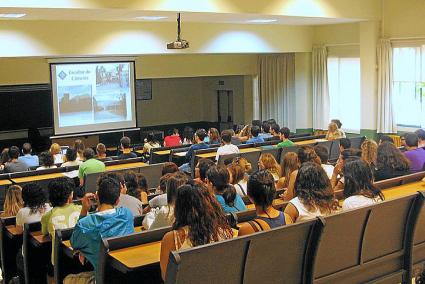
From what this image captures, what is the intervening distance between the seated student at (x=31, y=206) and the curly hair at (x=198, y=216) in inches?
81.5

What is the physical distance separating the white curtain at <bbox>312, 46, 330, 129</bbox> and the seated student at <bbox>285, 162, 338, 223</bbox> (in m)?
9.71

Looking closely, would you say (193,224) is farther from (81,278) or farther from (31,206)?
(31,206)

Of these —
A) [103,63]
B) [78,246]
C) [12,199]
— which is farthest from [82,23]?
[78,246]

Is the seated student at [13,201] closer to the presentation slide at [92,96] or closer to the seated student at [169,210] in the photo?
the seated student at [169,210]

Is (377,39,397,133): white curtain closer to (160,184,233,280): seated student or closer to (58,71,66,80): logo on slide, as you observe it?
(58,71,66,80): logo on slide

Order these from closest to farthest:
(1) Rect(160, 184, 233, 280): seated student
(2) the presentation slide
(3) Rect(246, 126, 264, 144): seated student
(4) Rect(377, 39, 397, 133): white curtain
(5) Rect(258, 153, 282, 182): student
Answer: (1) Rect(160, 184, 233, 280): seated student, (5) Rect(258, 153, 282, 182): student, (3) Rect(246, 126, 264, 144): seated student, (4) Rect(377, 39, 397, 133): white curtain, (2) the presentation slide

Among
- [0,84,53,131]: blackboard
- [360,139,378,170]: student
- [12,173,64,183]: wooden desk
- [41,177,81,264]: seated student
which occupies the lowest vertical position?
[12,173,64,183]: wooden desk

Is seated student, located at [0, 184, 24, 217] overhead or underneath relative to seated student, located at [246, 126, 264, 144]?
underneath

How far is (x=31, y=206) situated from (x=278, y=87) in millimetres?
10253

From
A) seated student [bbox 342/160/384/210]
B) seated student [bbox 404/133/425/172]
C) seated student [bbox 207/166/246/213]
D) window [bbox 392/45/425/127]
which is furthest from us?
window [bbox 392/45/425/127]

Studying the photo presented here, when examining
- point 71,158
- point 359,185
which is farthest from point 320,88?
point 359,185

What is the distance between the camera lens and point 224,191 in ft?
15.9

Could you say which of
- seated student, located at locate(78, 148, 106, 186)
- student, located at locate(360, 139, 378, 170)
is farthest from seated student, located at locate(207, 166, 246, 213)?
seated student, located at locate(78, 148, 106, 186)

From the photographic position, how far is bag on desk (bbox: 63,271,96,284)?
3.97 metres
